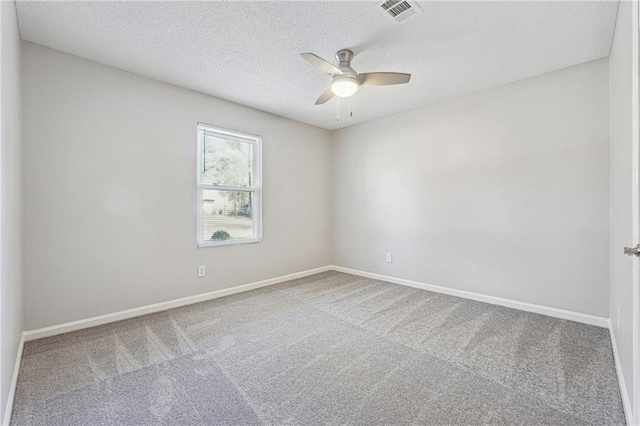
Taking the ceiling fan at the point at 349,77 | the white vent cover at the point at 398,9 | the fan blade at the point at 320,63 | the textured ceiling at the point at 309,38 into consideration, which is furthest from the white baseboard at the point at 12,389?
the white vent cover at the point at 398,9

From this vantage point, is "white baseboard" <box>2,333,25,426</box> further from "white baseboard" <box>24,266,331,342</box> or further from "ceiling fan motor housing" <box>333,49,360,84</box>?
"ceiling fan motor housing" <box>333,49,360,84</box>

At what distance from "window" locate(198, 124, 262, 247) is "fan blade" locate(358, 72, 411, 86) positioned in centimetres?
195

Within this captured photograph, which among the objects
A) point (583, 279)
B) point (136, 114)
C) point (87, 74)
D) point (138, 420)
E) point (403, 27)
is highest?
point (403, 27)

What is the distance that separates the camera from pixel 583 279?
2680 millimetres

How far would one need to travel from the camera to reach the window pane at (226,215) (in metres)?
3.49

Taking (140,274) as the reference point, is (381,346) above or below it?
below

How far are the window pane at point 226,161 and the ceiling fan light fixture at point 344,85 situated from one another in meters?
1.79

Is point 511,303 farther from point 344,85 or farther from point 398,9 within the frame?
point 398,9

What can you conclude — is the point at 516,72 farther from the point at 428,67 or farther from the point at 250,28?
the point at 250,28

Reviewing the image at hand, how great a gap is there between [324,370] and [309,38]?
100 inches

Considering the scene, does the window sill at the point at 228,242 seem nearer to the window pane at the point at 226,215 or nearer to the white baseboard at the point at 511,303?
the window pane at the point at 226,215

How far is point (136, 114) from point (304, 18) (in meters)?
1.99

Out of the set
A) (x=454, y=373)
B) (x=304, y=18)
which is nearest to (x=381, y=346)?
(x=454, y=373)

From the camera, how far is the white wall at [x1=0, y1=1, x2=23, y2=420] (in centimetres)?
146
